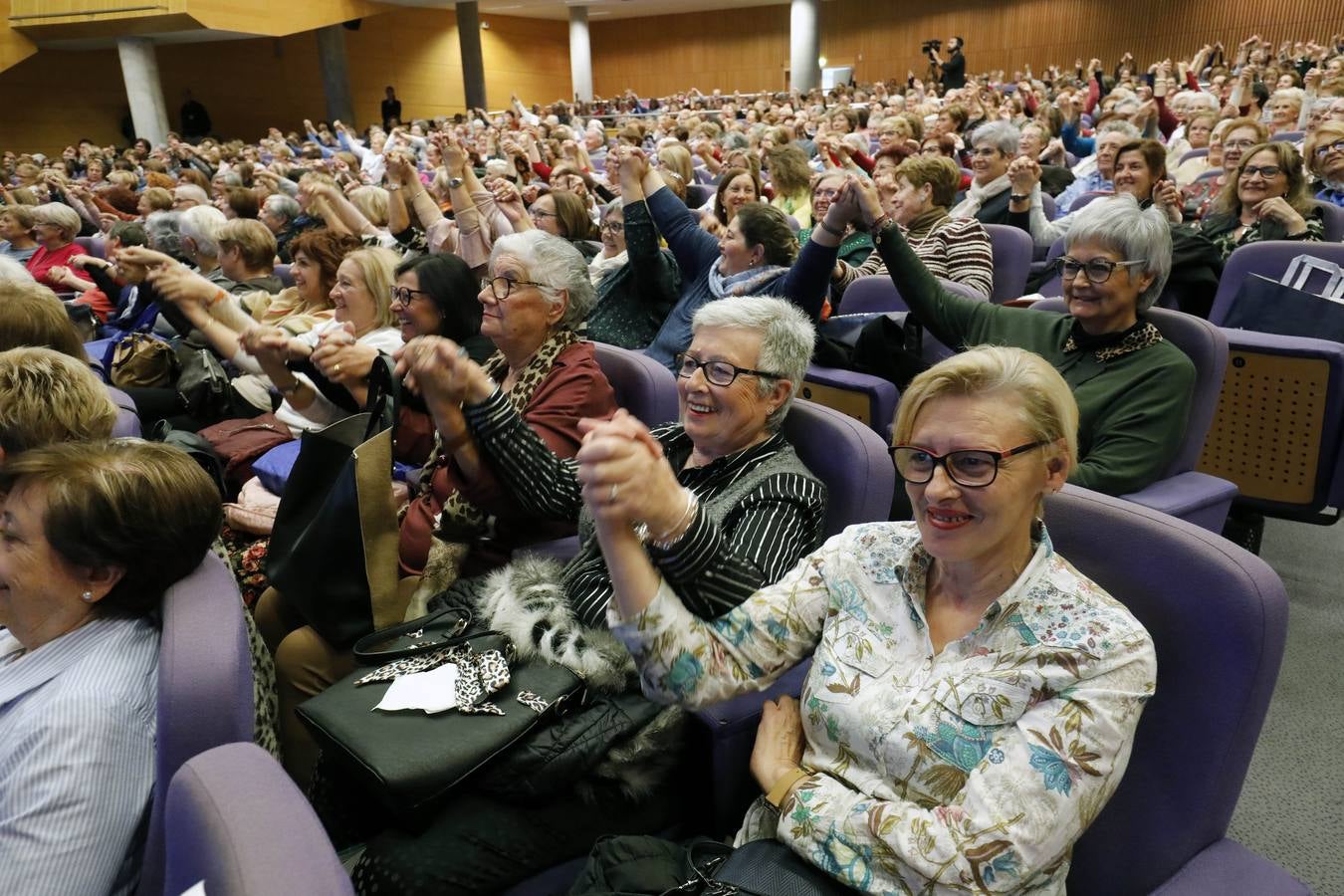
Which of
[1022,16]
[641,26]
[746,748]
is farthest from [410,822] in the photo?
[641,26]

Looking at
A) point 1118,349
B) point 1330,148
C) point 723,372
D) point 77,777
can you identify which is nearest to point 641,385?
point 723,372

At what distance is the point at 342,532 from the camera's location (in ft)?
5.44

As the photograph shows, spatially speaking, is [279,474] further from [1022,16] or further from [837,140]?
[1022,16]

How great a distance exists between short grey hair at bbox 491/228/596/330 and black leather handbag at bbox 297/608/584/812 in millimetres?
976

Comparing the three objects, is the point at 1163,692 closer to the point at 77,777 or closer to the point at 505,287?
the point at 77,777

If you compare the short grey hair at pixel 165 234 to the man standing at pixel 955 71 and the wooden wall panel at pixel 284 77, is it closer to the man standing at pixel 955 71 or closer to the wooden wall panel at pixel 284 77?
the man standing at pixel 955 71

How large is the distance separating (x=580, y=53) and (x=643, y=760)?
24375 millimetres

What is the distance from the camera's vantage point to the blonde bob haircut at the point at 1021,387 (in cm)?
112

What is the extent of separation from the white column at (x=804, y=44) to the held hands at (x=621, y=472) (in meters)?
20.3

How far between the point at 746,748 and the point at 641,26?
2720 centimetres

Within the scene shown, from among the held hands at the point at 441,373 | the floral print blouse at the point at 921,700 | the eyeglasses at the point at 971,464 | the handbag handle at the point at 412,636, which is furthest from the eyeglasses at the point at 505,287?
the eyeglasses at the point at 971,464

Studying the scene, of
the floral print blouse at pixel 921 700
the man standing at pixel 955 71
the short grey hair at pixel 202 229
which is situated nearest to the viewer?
the floral print blouse at pixel 921 700

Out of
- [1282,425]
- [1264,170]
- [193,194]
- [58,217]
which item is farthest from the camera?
[193,194]

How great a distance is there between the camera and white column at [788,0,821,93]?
1955 cm
